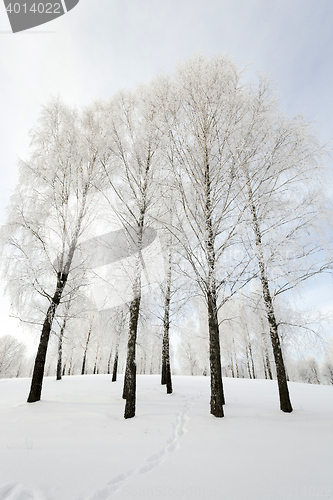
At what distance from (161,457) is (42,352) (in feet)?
17.2

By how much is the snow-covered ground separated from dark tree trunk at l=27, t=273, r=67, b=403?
1.28 meters

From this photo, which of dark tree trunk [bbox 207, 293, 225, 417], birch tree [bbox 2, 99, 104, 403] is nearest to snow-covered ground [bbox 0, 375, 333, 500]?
dark tree trunk [bbox 207, 293, 225, 417]

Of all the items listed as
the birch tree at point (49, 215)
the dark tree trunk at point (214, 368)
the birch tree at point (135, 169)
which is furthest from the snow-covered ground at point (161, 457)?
the birch tree at point (49, 215)

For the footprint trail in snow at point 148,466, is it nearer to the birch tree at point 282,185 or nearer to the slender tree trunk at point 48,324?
the birch tree at point 282,185

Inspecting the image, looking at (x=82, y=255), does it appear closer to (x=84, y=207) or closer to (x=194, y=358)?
(x=84, y=207)

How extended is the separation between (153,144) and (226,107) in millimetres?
2547

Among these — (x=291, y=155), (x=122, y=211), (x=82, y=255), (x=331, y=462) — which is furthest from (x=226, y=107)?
(x=331, y=462)

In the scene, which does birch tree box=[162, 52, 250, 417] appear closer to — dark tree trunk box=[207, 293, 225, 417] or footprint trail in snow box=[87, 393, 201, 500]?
dark tree trunk box=[207, 293, 225, 417]

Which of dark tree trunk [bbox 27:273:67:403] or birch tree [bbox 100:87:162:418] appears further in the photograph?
dark tree trunk [bbox 27:273:67:403]

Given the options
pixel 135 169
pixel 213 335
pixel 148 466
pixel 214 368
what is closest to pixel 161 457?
pixel 148 466

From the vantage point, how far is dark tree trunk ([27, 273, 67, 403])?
20.3 ft

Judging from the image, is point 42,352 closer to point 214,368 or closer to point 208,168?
point 214,368

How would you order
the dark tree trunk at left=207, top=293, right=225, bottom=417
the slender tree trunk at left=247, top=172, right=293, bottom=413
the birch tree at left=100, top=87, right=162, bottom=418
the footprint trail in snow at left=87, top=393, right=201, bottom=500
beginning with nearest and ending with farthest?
the footprint trail in snow at left=87, top=393, right=201, bottom=500 < the dark tree trunk at left=207, top=293, right=225, bottom=417 < the birch tree at left=100, top=87, right=162, bottom=418 < the slender tree trunk at left=247, top=172, right=293, bottom=413

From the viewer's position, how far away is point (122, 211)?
6348mm
